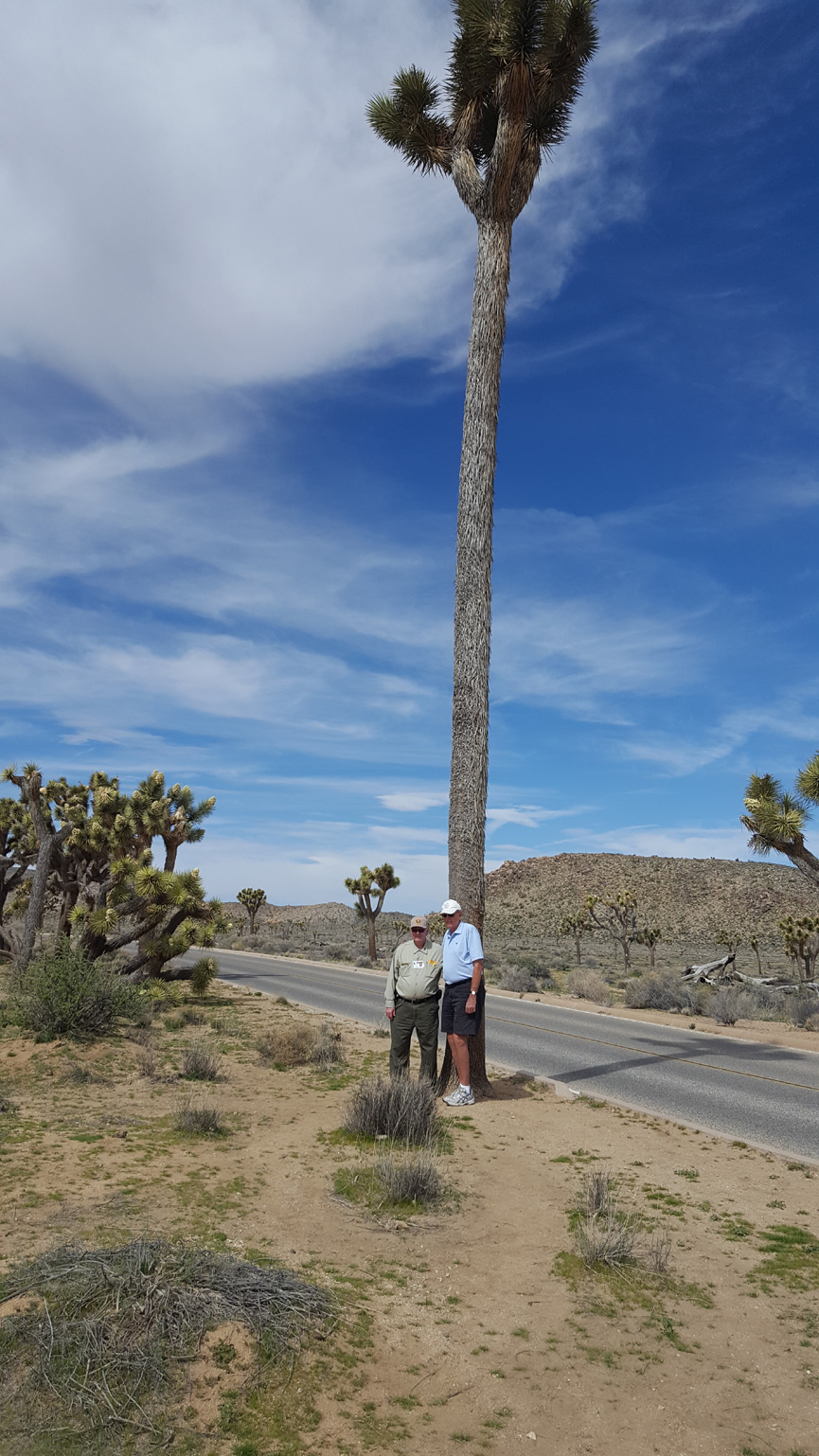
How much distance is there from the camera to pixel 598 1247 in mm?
5441

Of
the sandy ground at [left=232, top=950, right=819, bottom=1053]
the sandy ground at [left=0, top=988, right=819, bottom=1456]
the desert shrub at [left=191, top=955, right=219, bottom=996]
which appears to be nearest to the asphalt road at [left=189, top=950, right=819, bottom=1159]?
the sandy ground at [left=232, top=950, right=819, bottom=1053]

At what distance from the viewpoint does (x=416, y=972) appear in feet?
29.6

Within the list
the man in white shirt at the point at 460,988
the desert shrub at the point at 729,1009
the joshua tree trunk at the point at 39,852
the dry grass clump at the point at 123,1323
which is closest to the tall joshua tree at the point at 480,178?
the man in white shirt at the point at 460,988

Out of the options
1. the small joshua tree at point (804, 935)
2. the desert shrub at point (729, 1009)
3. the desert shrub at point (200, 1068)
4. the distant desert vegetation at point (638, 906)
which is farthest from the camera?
the distant desert vegetation at point (638, 906)

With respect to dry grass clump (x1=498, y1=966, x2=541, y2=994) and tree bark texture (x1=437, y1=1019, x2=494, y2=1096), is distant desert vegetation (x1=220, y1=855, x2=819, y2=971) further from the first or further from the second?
tree bark texture (x1=437, y1=1019, x2=494, y2=1096)

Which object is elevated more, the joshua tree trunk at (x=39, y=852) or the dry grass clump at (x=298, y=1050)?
the joshua tree trunk at (x=39, y=852)

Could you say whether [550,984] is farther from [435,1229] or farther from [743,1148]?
[435,1229]

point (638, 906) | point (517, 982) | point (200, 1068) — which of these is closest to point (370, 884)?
point (517, 982)

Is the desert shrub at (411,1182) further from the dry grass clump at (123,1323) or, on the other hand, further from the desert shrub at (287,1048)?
the desert shrub at (287,1048)

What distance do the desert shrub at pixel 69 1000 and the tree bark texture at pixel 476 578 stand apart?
564 cm

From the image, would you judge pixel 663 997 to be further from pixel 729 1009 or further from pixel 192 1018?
pixel 192 1018

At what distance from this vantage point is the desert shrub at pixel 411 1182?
21.2 feet

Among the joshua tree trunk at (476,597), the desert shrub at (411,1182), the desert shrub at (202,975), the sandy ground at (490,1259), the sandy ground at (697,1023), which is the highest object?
the joshua tree trunk at (476,597)

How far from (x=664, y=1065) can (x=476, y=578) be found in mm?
7968
